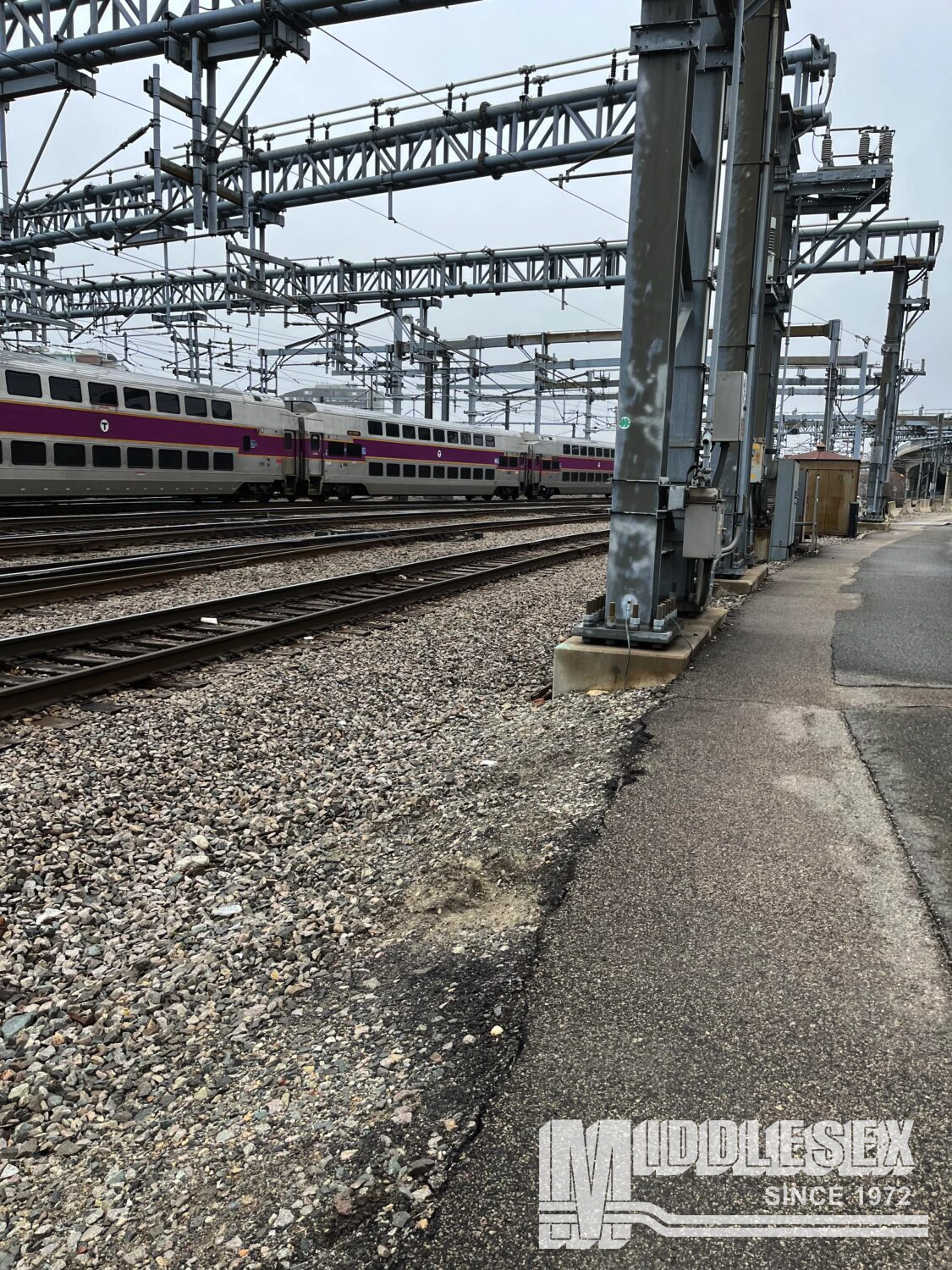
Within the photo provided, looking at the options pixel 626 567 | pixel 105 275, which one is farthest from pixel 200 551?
pixel 105 275

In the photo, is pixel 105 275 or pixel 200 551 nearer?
pixel 200 551

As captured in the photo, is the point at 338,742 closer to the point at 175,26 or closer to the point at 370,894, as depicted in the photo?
the point at 370,894

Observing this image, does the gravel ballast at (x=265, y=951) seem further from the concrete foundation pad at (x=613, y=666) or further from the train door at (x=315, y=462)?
the train door at (x=315, y=462)

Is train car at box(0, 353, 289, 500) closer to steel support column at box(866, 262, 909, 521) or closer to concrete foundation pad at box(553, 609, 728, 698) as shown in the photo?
concrete foundation pad at box(553, 609, 728, 698)

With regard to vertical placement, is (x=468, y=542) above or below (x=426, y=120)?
below

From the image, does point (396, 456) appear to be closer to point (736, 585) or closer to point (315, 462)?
point (315, 462)

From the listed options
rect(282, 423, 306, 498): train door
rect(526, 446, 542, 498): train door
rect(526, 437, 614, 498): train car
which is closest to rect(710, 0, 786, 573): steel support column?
rect(282, 423, 306, 498): train door

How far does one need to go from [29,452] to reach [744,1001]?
1975 centimetres

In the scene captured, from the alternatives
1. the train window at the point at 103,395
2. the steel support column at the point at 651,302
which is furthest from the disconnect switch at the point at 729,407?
the train window at the point at 103,395

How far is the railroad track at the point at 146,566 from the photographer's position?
33.6 feet

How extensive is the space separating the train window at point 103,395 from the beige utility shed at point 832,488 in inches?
685

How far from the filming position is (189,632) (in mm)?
8727

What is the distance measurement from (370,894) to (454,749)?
1.99 meters

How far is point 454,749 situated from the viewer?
5836mm
